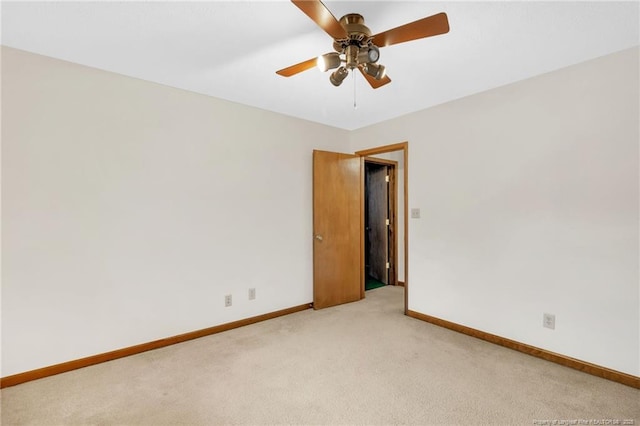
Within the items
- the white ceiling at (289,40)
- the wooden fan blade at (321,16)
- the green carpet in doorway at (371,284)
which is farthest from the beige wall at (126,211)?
the wooden fan blade at (321,16)

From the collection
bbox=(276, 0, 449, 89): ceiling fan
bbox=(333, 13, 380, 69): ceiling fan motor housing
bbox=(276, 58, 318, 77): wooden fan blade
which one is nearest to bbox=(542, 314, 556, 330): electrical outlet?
bbox=(276, 0, 449, 89): ceiling fan

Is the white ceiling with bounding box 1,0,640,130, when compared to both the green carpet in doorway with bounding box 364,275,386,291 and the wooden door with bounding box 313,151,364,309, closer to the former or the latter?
the wooden door with bounding box 313,151,364,309

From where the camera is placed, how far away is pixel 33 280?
2.18 m

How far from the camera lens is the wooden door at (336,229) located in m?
3.76

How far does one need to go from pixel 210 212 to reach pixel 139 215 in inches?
24.3

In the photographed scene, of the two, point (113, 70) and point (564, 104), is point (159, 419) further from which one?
point (564, 104)

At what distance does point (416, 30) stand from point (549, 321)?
2.50 meters

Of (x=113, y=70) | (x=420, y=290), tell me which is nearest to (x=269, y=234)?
(x=420, y=290)

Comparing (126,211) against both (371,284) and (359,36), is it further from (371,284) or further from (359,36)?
(371,284)

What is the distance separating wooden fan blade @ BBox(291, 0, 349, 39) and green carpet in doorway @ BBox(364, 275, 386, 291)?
391 centimetres

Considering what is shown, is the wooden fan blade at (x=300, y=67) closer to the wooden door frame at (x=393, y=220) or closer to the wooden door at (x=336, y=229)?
the wooden door at (x=336, y=229)

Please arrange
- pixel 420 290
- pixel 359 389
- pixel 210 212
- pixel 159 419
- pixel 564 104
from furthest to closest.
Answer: pixel 420 290, pixel 210 212, pixel 564 104, pixel 359 389, pixel 159 419

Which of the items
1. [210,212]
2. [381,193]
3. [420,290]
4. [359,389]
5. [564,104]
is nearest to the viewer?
[359,389]

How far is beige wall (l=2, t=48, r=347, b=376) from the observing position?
216 cm
